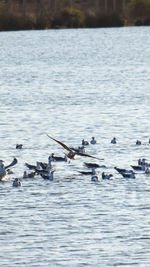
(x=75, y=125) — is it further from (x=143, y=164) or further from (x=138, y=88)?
(x=138, y=88)

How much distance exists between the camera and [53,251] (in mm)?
19594

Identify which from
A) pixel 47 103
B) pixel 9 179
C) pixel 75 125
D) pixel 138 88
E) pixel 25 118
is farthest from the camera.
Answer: pixel 138 88

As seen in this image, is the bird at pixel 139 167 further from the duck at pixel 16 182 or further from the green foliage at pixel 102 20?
the green foliage at pixel 102 20

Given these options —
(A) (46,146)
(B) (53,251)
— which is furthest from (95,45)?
(B) (53,251)

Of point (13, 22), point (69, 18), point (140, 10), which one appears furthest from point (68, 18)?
point (140, 10)

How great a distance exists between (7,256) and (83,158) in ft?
43.3

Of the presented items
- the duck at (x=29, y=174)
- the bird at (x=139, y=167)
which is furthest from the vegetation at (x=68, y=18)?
the duck at (x=29, y=174)

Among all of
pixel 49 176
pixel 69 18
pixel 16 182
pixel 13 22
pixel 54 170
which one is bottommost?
pixel 16 182

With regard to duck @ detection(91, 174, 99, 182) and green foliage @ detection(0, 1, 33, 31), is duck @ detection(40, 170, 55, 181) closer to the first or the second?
duck @ detection(91, 174, 99, 182)

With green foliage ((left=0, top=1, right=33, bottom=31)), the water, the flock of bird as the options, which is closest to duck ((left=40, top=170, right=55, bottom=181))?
the flock of bird

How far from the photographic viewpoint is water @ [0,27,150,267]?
19834mm

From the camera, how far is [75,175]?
93.7 feet

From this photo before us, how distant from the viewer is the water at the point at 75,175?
1983 centimetres

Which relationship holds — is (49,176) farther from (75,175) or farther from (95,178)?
(95,178)
